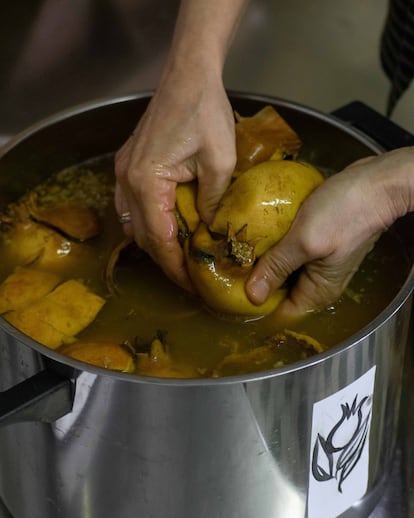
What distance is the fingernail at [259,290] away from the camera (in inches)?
30.3

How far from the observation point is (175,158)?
2.62 ft

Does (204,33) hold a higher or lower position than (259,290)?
higher

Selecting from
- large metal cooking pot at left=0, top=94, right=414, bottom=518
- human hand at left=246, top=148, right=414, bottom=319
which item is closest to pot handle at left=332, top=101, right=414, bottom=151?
human hand at left=246, top=148, right=414, bottom=319

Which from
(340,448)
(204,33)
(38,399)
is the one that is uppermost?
(204,33)

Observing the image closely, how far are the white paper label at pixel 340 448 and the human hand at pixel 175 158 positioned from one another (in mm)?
195

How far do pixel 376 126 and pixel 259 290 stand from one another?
0.26 metres

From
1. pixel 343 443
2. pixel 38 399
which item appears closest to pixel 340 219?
pixel 343 443

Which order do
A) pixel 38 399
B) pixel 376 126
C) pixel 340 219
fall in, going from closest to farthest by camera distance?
pixel 38 399 < pixel 340 219 < pixel 376 126

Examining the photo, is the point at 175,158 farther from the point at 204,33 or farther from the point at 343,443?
the point at 343,443

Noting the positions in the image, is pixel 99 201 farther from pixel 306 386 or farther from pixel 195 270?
pixel 306 386

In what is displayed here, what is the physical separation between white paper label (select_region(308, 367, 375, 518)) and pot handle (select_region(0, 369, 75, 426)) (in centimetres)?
18

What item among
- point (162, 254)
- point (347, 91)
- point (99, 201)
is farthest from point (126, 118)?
point (347, 91)

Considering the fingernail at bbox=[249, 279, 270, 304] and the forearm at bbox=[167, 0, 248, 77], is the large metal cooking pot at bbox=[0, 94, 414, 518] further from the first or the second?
the forearm at bbox=[167, 0, 248, 77]

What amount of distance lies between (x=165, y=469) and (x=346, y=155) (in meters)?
0.41
